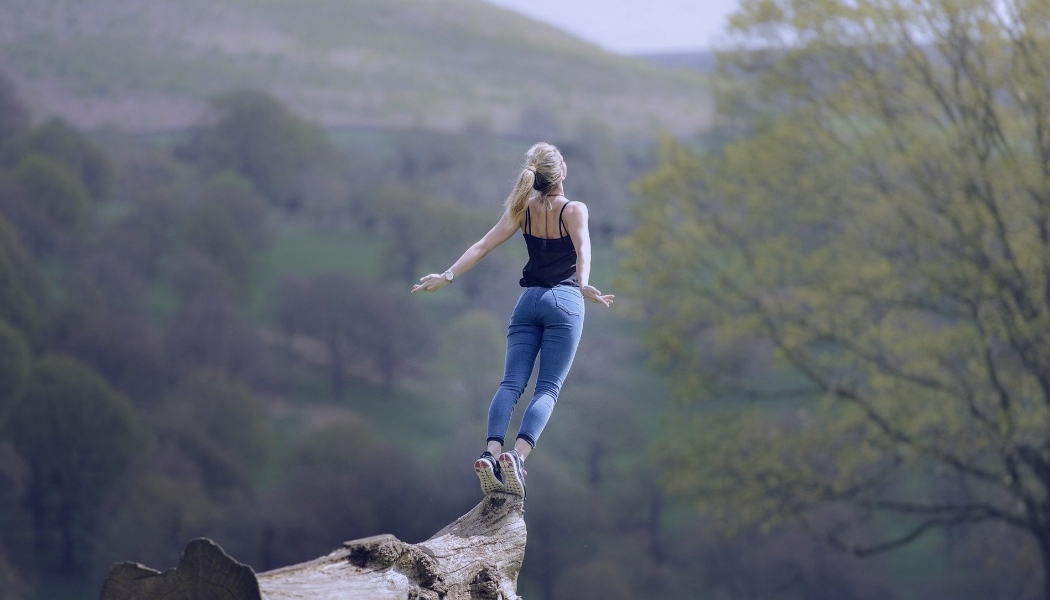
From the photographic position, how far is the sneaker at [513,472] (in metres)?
5.25

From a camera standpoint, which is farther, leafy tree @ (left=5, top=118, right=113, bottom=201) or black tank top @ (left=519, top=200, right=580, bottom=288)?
leafy tree @ (left=5, top=118, right=113, bottom=201)

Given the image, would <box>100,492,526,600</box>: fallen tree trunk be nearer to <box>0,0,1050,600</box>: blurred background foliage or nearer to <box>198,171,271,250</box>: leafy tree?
<box>0,0,1050,600</box>: blurred background foliage

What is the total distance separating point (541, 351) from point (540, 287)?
1.17ft

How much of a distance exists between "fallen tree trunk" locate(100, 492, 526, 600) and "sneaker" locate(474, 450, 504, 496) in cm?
7

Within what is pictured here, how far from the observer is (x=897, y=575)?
880 inches

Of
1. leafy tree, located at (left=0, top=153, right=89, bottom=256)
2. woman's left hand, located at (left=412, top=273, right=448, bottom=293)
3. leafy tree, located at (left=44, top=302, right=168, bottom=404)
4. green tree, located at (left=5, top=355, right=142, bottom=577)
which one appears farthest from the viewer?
leafy tree, located at (left=0, top=153, right=89, bottom=256)

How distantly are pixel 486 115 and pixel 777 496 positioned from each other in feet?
57.9

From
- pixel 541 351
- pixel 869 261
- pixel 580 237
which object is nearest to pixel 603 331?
pixel 869 261

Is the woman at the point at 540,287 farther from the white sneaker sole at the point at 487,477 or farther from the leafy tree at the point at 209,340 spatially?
the leafy tree at the point at 209,340

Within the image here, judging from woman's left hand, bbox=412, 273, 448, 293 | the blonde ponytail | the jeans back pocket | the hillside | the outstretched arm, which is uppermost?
the hillside

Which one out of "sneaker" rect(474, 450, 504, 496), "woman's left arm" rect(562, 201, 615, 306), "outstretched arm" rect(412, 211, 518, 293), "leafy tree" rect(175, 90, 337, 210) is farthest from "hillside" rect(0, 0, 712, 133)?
"sneaker" rect(474, 450, 504, 496)

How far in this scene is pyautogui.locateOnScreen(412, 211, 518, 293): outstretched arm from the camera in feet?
17.7

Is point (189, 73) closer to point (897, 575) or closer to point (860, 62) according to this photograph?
point (860, 62)

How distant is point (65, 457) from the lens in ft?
73.3
